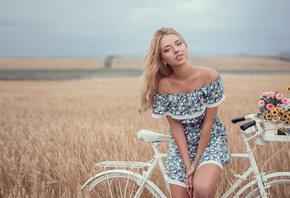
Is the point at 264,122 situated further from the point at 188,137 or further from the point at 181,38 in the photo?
the point at 181,38

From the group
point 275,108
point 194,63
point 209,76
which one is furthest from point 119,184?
point 194,63

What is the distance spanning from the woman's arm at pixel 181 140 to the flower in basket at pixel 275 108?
519mm

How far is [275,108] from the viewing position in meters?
1.48

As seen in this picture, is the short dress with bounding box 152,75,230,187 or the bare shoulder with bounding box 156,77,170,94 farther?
the bare shoulder with bounding box 156,77,170,94

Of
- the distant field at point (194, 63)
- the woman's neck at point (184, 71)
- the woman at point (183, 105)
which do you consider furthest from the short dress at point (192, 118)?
the distant field at point (194, 63)

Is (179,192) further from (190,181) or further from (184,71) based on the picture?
(184,71)

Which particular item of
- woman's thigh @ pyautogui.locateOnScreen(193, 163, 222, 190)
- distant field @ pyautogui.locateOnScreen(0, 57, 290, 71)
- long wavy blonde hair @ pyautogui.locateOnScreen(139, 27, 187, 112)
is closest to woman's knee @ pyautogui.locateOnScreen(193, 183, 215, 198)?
woman's thigh @ pyautogui.locateOnScreen(193, 163, 222, 190)

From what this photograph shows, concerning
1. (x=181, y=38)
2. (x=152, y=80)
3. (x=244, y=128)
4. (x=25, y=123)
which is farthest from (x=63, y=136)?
(x=244, y=128)

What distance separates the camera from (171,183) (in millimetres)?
1666

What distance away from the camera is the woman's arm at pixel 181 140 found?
66.1 inches

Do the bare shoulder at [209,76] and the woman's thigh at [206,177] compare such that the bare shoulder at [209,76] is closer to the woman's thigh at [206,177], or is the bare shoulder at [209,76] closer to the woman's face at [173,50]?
the woman's face at [173,50]

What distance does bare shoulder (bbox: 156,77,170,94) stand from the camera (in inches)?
73.3

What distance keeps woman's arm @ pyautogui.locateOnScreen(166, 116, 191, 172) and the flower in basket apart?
1.70ft

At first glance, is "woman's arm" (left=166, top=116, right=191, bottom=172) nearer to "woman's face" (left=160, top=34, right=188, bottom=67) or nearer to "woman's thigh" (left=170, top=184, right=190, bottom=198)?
"woman's thigh" (left=170, top=184, right=190, bottom=198)
